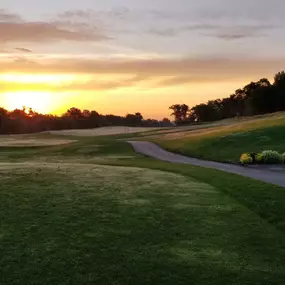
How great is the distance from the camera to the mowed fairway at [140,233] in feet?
30.5

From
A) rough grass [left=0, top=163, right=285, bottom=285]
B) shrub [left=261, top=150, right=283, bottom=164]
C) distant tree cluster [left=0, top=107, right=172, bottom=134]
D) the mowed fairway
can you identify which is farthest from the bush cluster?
distant tree cluster [left=0, top=107, right=172, bottom=134]

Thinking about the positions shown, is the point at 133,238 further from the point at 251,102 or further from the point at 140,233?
the point at 251,102

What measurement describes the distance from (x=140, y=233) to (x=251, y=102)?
115796mm

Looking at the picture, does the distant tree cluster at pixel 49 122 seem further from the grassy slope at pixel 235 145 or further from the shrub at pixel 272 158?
the shrub at pixel 272 158

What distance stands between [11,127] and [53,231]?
480ft

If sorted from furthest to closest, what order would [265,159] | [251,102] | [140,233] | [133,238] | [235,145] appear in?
1. [251,102]
2. [235,145]
3. [265,159]
4. [140,233]
5. [133,238]

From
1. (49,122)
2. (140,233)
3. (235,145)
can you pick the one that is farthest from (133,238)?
(49,122)

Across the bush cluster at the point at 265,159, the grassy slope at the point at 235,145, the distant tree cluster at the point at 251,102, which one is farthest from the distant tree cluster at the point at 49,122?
the bush cluster at the point at 265,159

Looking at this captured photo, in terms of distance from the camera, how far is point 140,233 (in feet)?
38.8

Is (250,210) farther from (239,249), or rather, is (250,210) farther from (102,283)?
(102,283)

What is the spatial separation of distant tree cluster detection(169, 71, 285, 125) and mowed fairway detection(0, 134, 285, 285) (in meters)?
104

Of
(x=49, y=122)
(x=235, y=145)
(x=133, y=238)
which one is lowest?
(x=133, y=238)

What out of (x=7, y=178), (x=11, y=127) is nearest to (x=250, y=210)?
(x=7, y=178)

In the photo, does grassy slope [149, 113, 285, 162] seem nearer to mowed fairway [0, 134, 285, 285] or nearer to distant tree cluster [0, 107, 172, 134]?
mowed fairway [0, 134, 285, 285]
